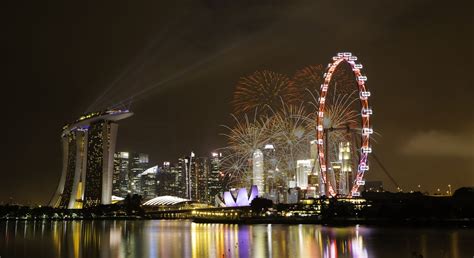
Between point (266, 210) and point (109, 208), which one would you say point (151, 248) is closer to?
point (266, 210)

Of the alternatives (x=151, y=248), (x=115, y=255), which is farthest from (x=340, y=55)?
(x=115, y=255)

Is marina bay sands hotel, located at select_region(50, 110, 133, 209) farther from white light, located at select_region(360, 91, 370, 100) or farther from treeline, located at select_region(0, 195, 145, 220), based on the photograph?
white light, located at select_region(360, 91, 370, 100)

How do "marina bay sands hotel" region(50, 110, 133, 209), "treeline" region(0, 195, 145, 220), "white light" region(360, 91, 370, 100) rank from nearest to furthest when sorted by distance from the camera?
"white light" region(360, 91, 370, 100) < "marina bay sands hotel" region(50, 110, 133, 209) < "treeline" region(0, 195, 145, 220)

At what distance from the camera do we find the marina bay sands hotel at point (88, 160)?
12362cm

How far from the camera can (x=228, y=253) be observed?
3697cm

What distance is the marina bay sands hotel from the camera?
406ft

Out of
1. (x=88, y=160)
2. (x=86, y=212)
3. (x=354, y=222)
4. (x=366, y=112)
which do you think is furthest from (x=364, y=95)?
(x=88, y=160)

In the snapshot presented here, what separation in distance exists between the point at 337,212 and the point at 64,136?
270ft

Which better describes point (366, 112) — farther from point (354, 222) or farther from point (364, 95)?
point (354, 222)

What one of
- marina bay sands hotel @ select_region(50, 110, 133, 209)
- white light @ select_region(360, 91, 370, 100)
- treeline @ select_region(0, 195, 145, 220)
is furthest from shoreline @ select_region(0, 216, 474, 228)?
treeline @ select_region(0, 195, 145, 220)

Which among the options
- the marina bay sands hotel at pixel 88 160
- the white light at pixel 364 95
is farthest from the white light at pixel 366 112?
the marina bay sands hotel at pixel 88 160

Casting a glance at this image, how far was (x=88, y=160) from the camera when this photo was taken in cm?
13000

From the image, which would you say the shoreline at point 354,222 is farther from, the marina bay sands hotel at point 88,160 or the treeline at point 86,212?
the treeline at point 86,212

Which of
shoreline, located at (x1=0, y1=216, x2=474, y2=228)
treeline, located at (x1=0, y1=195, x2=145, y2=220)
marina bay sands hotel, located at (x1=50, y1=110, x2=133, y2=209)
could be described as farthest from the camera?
treeline, located at (x1=0, y1=195, x2=145, y2=220)
